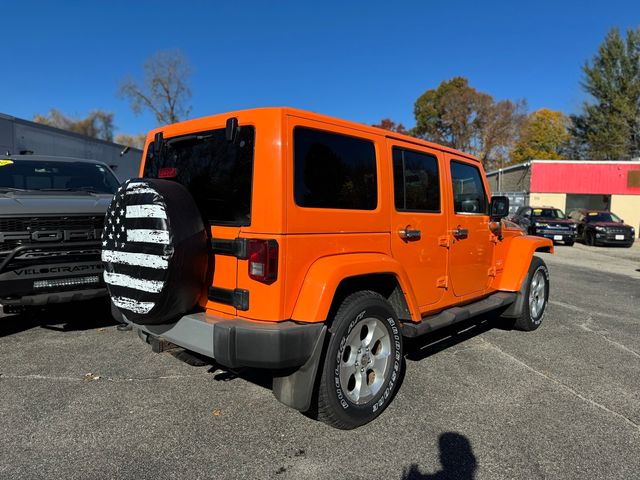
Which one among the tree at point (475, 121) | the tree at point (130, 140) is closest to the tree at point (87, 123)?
the tree at point (130, 140)

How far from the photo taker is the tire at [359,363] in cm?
288

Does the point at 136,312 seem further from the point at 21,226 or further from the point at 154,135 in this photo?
the point at 21,226

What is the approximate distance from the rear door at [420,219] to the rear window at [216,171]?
3.94ft

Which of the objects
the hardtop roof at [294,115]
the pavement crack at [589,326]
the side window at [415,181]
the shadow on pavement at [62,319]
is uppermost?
the hardtop roof at [294,115]

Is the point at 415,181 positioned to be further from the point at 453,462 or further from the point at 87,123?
the point at 87,123

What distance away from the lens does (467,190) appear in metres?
4.57

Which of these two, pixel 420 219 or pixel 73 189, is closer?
pixel 420 219

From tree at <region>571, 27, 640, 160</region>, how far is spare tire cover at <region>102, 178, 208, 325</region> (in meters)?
46.7

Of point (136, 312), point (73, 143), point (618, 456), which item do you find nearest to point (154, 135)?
point (136, 312)

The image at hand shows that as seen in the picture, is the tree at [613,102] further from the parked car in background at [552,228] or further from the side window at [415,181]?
the side window at [415,181]

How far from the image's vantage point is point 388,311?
3.24m

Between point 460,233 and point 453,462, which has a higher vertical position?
point 460,233

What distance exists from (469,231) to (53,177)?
202 inches

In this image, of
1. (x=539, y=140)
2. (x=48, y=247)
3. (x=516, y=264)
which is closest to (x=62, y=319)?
(x=48, y=247)
